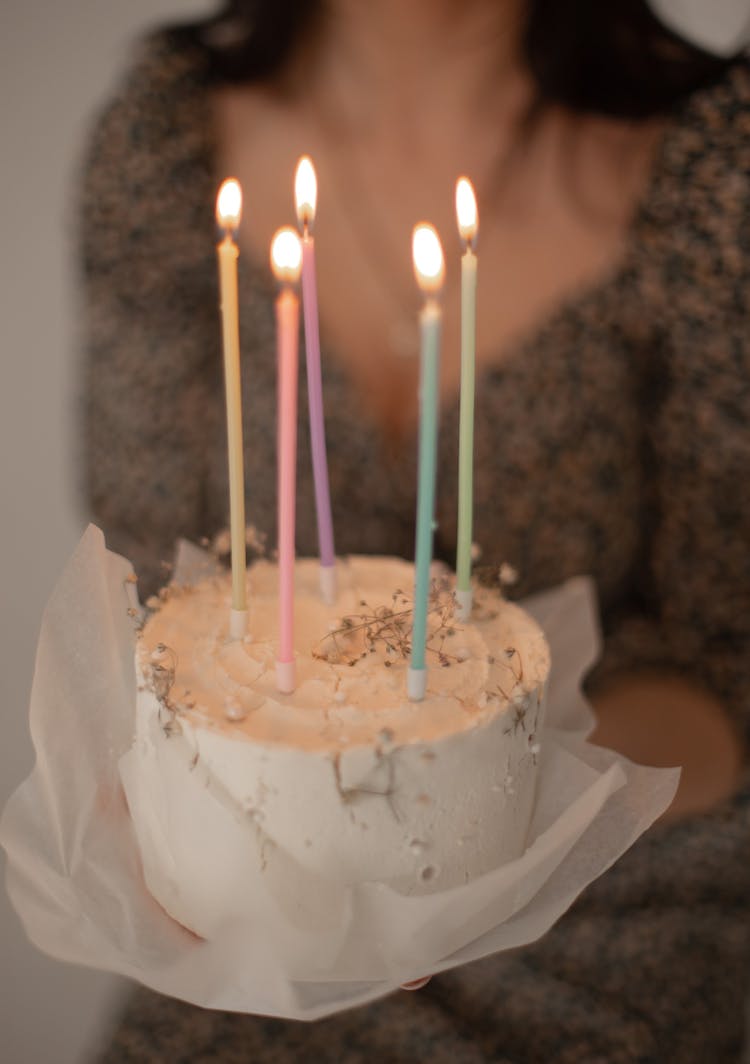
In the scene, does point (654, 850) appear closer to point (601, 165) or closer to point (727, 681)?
point (727, 681)

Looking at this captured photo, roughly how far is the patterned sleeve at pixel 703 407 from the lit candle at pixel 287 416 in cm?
69

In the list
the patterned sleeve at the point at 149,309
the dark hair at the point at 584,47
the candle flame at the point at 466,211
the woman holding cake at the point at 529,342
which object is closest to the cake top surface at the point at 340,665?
the candle flame at the point at 466,211

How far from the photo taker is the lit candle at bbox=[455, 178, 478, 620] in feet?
2.15

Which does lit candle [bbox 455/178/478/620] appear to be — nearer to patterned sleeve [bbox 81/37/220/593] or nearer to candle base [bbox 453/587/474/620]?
candle base [bbox 453/587/474/620]

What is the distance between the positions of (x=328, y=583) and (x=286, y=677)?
5.5 inches

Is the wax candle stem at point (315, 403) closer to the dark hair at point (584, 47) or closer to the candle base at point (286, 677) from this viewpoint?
the candle base at point (286, 677)

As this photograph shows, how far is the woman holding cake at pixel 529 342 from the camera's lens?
3.76 ft

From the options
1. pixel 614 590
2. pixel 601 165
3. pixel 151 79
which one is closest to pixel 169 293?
pixel 151 79

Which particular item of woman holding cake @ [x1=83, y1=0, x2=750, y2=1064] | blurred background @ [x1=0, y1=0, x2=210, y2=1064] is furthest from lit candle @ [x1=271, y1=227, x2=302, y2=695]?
blurred background @ [x1=0, y1=0, x2=210, y2=1064]

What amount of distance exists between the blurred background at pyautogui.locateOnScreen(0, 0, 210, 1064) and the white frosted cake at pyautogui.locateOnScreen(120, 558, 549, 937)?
875 mm

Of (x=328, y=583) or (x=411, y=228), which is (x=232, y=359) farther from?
(x=411, y=228)

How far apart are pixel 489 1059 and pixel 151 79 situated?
1.16 metres

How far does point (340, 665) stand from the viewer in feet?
2.23

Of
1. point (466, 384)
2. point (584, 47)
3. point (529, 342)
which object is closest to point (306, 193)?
point (466, 384)
